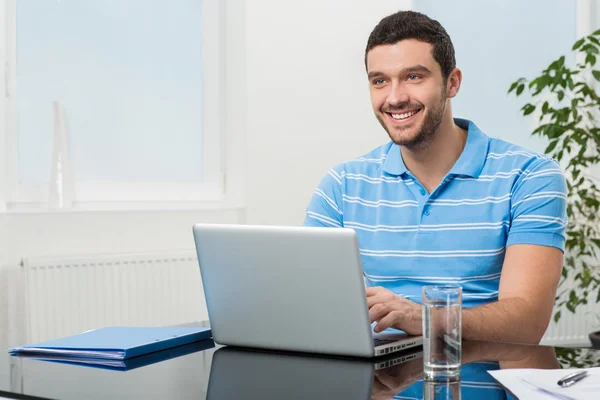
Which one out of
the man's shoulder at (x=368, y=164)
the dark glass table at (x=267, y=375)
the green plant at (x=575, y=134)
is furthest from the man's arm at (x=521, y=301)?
the green plant at (x=575, y=134)

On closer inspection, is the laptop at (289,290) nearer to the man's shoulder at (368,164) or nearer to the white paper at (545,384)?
the white paper at (545,384)

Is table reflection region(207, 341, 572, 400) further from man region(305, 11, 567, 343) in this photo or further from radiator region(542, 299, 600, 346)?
radiator region(542, 299, 600, 346)

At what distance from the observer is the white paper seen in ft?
3.42

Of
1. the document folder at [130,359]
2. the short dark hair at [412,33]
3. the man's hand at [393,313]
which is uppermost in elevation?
the short dark hair at [412,33]

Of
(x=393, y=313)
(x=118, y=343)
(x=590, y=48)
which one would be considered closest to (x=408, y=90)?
(x=393, y=313)

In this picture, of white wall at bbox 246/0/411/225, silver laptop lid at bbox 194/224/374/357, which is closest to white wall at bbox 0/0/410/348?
white wall at bbox 246/0/411/225

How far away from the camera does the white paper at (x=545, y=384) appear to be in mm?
1041

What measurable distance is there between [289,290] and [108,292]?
201 cm

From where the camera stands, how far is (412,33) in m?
1.92

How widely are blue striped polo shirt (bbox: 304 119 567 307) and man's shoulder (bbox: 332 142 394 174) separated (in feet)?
0.18

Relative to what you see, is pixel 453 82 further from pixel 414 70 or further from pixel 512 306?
pixel 512 306

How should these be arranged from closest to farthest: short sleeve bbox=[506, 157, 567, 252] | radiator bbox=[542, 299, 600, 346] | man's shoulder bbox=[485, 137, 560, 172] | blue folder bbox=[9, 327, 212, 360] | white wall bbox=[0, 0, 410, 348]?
1. blue folder bbox=[9, 327, 212, 360]
2. short sleeve bbox=[506, 157, 567, 252]
3. man's shoulder bbox=[485, 137, 560, 172]
4. white wall bbox=[0, 0, 410, 348]
5. radiator bbox=[542, 299, 600, 346]

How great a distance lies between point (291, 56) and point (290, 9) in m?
0.20

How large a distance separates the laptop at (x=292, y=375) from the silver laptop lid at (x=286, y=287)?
3 cm
